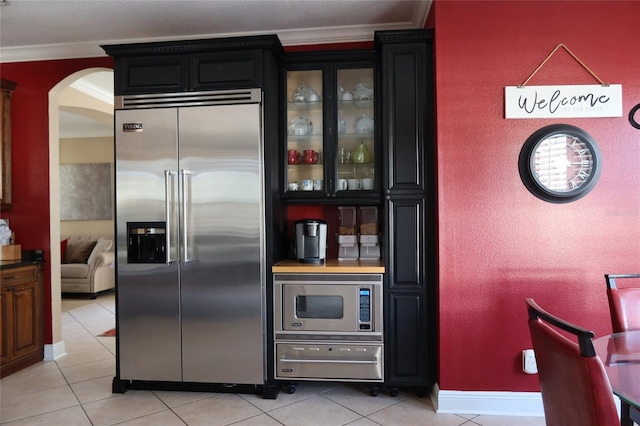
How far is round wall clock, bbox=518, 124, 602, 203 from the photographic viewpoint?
2605mm

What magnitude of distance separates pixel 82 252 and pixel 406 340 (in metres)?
5.76

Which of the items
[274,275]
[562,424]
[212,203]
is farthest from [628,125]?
[212,203]

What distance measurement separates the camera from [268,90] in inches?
116

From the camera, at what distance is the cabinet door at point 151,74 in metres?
2.98

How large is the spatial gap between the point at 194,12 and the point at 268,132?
1.08 meters

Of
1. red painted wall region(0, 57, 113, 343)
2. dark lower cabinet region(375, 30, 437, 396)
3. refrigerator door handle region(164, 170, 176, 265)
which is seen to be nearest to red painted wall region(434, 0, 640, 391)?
dark lower cabinet region(375, 30, 437, 396)

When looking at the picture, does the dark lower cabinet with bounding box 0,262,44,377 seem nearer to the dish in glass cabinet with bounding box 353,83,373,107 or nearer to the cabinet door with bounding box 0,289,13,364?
the cabinet door with bounding box 0,289,13,364

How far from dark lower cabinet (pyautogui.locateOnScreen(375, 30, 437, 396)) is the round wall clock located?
0.62 meters

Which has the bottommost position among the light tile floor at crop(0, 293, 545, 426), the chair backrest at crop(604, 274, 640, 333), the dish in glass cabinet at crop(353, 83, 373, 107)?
the light tile floor at crop(0, 293, 545, 426)

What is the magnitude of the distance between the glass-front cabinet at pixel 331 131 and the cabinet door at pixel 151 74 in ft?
2.59

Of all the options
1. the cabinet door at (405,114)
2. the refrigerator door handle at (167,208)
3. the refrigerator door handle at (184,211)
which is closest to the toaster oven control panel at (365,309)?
the cabinet door at (405,114)

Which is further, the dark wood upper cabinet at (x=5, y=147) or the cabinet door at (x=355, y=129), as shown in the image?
the dark wood upper cabinet at (x=5, y=147)

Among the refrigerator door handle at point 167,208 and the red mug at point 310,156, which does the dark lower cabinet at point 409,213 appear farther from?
the refrigerator door handle at point 167,208

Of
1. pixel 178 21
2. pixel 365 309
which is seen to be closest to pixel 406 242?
pixel 365 309
